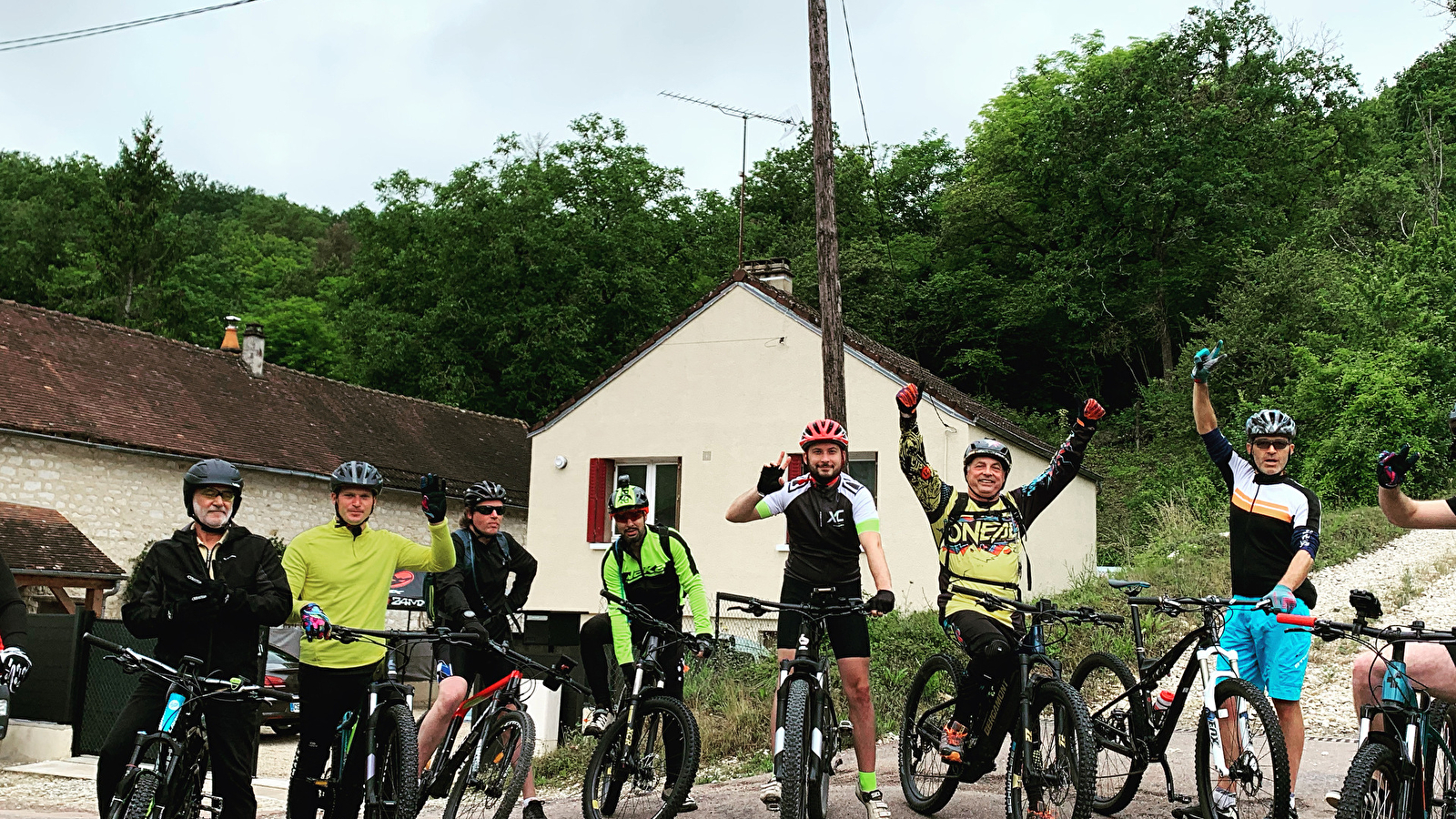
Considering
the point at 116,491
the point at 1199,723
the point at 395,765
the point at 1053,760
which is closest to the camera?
the point at 1053,760

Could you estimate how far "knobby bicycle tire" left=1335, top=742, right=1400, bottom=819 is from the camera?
4465mm

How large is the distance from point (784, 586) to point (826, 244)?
539 cm

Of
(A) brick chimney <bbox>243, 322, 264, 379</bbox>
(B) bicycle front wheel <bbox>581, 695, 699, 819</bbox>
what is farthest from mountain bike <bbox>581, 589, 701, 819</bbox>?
(A) brick chimney <bbox>243, 322, 264, 379</bbox>

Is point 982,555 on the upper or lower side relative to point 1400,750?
upper

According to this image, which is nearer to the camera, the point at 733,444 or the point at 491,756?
the point at 491,756

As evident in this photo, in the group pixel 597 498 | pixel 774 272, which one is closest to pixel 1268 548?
pixel 597 498

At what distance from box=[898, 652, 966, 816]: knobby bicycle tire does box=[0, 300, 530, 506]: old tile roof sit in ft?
64.8

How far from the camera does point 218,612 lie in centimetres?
563

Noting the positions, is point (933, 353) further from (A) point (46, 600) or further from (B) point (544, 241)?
(A) point (46, 600)

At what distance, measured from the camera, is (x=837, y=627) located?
634 centimetres

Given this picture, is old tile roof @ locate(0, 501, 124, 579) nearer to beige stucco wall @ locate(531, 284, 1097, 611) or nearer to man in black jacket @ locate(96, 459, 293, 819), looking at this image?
beige stucco wall @ locate(531, 284, 1097, 611)

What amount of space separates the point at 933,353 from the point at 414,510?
17.6 m

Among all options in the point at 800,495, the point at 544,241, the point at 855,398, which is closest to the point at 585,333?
the point at 544,241

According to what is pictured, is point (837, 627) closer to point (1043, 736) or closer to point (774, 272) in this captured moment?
point (1043, 736)
